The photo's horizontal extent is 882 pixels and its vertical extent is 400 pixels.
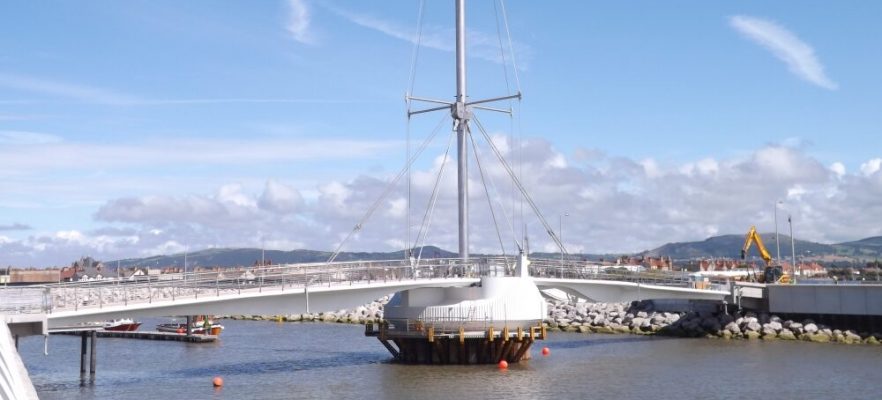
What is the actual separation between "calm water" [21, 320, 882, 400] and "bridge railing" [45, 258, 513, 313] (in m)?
4.31

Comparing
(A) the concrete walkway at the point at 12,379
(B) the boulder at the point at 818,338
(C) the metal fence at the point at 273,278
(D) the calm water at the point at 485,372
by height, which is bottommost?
(D) the calm water at the point at 485,372

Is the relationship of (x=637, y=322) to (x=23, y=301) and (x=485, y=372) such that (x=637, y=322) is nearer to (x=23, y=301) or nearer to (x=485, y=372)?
(x=485, y=372)

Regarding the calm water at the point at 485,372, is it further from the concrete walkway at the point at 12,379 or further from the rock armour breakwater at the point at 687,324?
the concrete walkway at the point at 12,379

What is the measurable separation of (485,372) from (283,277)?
36.5ft

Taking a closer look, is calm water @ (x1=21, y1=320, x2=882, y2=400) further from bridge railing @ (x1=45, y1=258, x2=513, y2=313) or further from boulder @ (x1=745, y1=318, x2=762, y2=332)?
bridge railing @ (x1=45, y1=258, x2=513, y2=313)

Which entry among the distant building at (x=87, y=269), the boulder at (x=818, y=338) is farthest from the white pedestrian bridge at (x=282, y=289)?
the distant building at (x=87, y=269)

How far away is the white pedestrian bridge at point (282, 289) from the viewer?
3547 centimetres

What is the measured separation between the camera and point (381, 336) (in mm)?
50500

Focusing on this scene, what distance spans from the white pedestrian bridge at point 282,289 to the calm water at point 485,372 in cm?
373

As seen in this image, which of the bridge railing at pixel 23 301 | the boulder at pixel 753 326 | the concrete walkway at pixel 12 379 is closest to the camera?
the concrete walkway at pixel 12 379

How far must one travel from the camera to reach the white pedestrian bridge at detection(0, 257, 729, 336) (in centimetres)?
3547

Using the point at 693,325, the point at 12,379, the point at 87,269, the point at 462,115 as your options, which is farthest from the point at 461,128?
the point at 87,269

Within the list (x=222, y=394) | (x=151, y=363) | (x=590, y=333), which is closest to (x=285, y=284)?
(x=222, y=394)

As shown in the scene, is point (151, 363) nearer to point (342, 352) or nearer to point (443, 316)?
point (342, 352)
